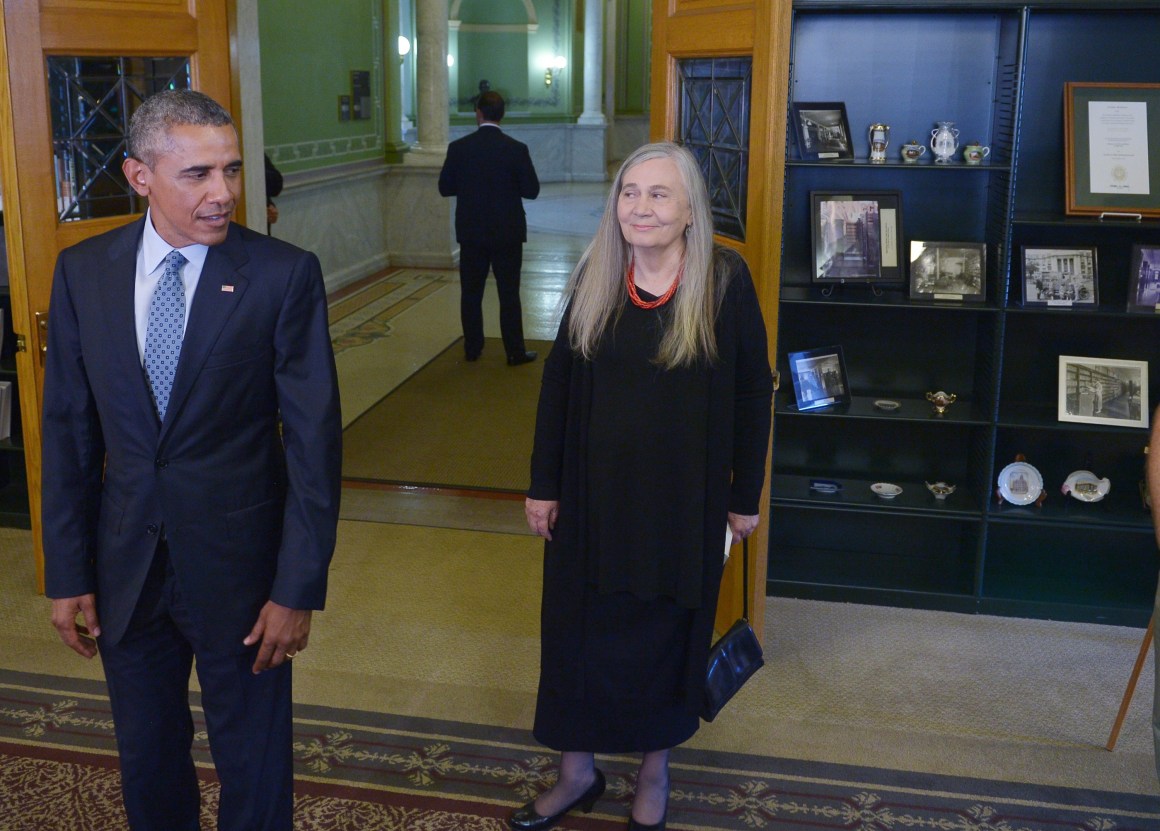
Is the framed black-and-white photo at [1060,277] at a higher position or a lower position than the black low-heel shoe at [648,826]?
higher

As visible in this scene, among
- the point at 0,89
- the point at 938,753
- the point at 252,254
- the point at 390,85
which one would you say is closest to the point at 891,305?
the point at 938,753

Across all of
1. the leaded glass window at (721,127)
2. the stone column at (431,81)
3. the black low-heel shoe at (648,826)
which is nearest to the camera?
the black low-heel shoe at (648,826)

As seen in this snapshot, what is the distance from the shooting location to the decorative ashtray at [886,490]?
431 cm

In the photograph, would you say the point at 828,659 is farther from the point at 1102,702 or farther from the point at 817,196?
the point at 817,196

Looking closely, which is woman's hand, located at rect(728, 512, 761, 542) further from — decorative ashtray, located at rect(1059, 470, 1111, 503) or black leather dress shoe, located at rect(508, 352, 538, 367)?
black leather dress shoe, located at rect(508, 352, 538, 367)

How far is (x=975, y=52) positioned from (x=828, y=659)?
2.13 metres

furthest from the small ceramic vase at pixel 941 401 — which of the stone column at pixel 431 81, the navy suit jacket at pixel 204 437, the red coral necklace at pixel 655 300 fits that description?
the stone column at pixel 431 81

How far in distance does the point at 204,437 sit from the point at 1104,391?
3.24 m

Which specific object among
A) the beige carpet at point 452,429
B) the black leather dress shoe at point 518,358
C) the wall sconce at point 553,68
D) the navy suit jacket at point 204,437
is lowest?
the beige carpet at point 452,429

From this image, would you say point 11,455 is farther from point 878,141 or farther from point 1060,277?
point 1060,277

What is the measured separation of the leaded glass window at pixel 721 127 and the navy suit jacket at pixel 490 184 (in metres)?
3.64

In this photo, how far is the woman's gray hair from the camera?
2.62 meters

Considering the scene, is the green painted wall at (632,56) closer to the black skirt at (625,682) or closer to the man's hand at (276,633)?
the black skirt at (625,682)

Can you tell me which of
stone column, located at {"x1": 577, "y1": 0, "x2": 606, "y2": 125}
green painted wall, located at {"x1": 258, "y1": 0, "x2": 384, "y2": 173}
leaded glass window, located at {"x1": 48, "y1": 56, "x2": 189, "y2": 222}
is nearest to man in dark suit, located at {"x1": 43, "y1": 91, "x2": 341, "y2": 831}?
leaded glass window, located at {"x1": 48, "y1": 56, "x2": 189, "y2": 222}
